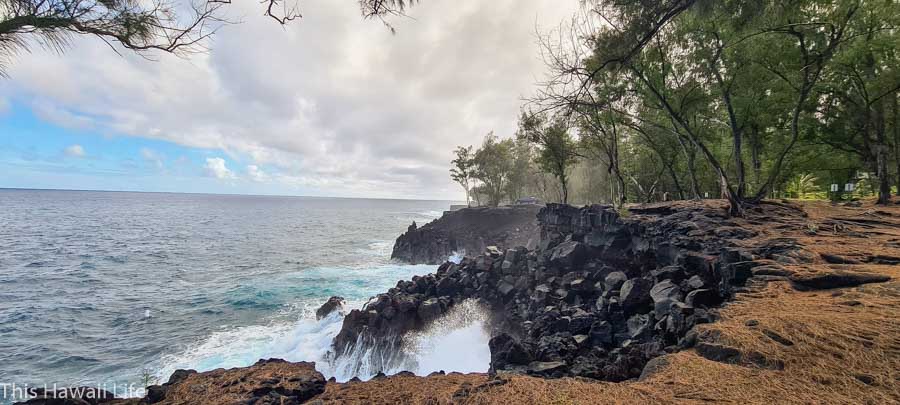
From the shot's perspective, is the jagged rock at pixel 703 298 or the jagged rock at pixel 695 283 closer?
the jagged rock at pixel 703 298

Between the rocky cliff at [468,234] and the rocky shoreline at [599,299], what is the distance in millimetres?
16023

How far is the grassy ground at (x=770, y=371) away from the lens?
2.96m

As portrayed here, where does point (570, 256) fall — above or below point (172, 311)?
above

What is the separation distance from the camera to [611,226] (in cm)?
1362

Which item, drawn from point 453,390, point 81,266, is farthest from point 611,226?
point 81,266

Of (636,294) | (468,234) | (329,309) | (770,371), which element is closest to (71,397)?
(770,371)

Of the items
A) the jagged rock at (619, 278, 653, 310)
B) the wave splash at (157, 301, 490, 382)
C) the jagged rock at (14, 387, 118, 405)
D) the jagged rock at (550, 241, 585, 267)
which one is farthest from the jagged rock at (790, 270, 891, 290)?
the jagged rock at (14, 387, 118, 405)

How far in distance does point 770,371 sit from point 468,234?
112ft

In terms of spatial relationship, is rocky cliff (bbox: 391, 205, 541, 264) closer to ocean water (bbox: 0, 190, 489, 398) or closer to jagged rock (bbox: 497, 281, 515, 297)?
ocean water (bbox: 0, 190, 489, 398)

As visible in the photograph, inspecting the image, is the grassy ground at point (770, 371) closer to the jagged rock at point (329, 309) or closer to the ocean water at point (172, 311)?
the ocean water at point (172, 311)

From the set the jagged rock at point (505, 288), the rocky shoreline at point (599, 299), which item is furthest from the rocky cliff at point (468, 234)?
the jagged rock at point (505, 288)

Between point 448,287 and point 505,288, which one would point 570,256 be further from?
point 448,287

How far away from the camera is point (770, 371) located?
3.26 metres

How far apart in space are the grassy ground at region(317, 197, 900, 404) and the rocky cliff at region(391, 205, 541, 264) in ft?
89.0
